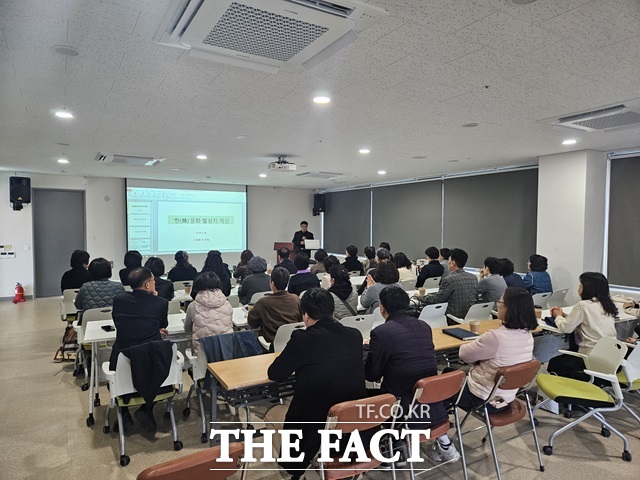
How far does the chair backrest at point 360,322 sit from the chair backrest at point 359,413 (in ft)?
5.11

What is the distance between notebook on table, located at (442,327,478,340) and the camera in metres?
3.32

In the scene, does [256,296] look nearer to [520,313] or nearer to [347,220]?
[520,313]

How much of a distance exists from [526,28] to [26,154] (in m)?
7.42

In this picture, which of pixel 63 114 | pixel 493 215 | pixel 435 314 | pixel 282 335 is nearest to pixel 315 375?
pixel 282 335

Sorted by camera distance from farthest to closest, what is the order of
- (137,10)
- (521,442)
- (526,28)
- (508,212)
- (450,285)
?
(508,212)
(450,285)
(521,442)
(526,28)
(137,10)

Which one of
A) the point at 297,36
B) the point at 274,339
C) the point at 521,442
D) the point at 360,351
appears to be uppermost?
the point at 297,36

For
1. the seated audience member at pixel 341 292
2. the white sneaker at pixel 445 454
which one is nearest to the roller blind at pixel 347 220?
the seated audience member at pixel 341 292

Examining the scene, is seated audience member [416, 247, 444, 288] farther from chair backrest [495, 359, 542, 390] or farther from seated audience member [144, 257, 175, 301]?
seated audience member [144, 257, 175, 301]

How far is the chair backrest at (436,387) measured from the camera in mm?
2230

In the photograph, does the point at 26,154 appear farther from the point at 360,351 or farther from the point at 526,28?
the point at 526,28

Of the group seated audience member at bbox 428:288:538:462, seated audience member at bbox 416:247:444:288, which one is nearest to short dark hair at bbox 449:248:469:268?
seated audience member at bbox 416:247:444:288

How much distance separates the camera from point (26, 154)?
654 centimetres

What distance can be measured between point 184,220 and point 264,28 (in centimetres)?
896

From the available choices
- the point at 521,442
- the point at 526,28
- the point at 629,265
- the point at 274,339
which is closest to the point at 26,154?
the point at 274,339
